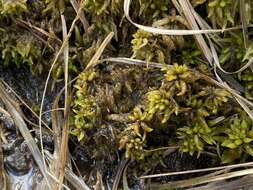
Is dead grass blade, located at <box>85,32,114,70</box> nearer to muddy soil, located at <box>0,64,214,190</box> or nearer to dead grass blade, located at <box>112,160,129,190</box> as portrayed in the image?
muddy soil, located at <box>0,64,214,190</box>

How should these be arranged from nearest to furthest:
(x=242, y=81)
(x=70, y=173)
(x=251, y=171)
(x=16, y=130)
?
(x=251, y=171), (x=242, y=81), (x=70, y=173), (x=16, y=130)

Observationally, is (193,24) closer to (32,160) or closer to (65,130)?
(65,130)

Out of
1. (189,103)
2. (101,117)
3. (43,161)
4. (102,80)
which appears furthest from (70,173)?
(189,103)

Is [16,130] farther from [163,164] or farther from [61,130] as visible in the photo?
[163,164]

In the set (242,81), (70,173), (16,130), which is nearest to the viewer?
(242,81)

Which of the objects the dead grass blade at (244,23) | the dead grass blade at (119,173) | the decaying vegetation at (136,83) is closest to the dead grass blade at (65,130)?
the decaying vegetation at (136,83)

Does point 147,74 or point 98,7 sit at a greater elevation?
point 98,7

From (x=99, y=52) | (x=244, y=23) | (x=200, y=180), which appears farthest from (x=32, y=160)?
(x=244, y=23)

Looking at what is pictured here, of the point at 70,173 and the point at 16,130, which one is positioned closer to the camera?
the point at 70,173

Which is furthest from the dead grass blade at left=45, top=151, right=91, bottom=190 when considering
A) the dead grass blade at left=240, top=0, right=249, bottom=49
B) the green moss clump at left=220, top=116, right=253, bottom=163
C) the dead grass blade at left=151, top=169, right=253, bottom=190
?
the dead grass blade at left=240, top=0, right=249, bottom=49
